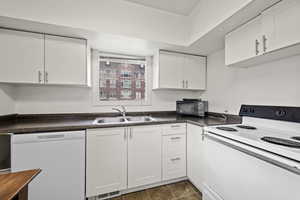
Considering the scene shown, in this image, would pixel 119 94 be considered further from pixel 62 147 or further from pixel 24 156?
pixel 24 156

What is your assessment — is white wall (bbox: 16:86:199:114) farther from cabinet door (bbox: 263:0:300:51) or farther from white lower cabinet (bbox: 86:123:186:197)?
cabinet door (bbox: 263:0:300:51)

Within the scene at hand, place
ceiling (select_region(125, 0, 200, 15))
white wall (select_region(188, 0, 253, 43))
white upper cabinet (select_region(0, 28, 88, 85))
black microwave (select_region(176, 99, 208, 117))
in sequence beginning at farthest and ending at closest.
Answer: black microwave (select_region(176, 99, 208, 117)) → ceiling (select_region(125, 0, 200, 15)) → white upper cabinet (select_region(0, 28, 88, 85)) → white wall (select_region(188, 0, 253, 43))

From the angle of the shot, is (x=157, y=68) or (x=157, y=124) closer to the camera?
(x=157, y=124)

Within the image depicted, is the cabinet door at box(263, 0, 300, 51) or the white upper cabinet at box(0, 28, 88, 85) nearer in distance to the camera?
the cabinet door at box(263, 0, 300, 51)

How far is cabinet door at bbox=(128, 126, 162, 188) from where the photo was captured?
5.50 feet

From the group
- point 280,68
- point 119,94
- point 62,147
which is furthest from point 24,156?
point 280,68

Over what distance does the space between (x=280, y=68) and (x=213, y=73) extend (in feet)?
3.11

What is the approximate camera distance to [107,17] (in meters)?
1.59

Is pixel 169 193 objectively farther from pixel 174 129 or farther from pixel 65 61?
pixel 65 61

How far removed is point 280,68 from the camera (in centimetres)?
140

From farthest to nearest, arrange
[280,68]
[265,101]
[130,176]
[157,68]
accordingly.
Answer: [157,68]
[130,176]
[265,101]
[280,68]

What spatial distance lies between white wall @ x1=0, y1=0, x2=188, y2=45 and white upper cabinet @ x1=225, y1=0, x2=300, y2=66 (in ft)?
2.46

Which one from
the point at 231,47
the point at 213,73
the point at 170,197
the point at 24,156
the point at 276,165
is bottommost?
the point at 170,197

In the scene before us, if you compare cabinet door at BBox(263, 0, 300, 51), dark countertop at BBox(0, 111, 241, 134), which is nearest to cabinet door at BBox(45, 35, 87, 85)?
dark countertop at BBox(0, 111, 241, 134)
